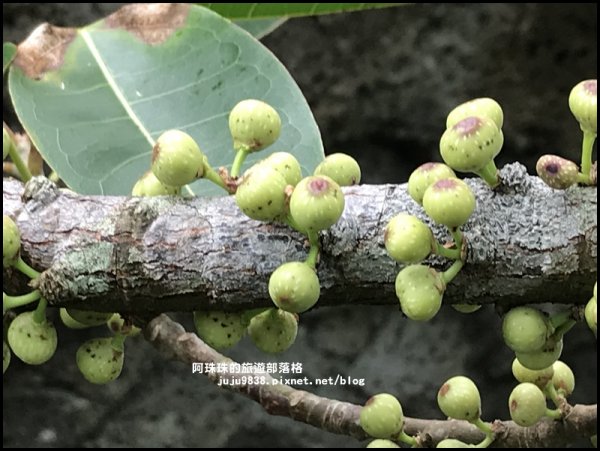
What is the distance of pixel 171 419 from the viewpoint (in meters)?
1.72

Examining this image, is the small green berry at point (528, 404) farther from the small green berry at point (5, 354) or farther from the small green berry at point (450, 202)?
the small green berry at point (5, 354)

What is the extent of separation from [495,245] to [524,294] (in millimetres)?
34

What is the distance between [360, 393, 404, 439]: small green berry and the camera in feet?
1.96

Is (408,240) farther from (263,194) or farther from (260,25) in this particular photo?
(260,25)

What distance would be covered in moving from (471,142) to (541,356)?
0.14 metres

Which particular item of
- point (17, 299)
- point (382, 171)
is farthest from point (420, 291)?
point (382, 171)

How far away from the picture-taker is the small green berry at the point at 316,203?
41 cm

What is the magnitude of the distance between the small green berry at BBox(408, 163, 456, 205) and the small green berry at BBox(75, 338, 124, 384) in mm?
248

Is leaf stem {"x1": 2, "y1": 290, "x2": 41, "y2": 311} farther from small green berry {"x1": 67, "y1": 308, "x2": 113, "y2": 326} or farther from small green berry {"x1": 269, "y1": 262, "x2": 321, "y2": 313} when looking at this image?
small green berry {"x1": 269, "y1": 262, "x2": 321, "y2": 313}

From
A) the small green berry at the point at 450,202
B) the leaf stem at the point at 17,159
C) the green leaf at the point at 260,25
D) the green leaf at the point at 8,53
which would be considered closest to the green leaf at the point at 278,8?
the green leaf at the point at 260,25

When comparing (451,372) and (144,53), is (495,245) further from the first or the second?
(451,372)

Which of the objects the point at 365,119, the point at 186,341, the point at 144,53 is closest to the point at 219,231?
the point at 186,341

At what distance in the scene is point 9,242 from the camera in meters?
0.47

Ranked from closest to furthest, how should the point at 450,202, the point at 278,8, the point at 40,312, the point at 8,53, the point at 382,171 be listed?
1. the point at 450,202
2. the point at 40,312
3. the point at 8,53
4. the point at 278,8
5. the point at 382,171
